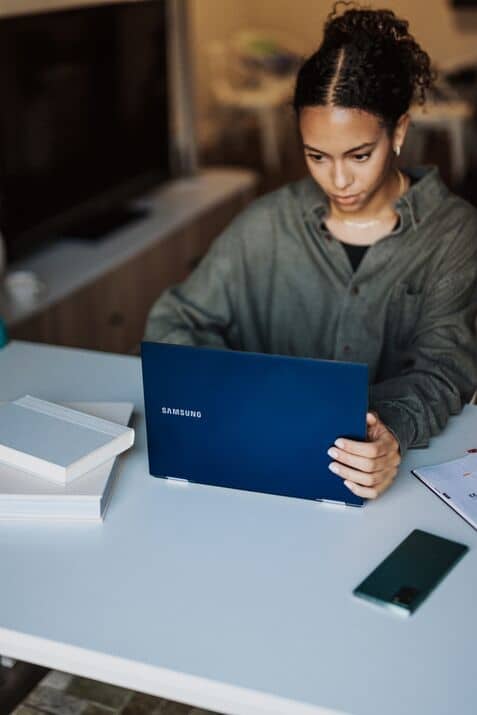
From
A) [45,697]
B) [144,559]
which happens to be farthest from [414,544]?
[45,697]

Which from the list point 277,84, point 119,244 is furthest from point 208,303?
point 277,84

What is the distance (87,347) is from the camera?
3.10 meters

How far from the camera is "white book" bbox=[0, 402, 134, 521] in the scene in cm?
127

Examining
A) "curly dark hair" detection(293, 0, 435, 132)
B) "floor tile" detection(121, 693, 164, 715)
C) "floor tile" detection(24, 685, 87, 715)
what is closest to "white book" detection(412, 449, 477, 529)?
"curly dark hair" detection(293, 0, 435, 132)

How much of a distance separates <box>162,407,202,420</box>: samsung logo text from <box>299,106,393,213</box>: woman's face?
53 centimetres

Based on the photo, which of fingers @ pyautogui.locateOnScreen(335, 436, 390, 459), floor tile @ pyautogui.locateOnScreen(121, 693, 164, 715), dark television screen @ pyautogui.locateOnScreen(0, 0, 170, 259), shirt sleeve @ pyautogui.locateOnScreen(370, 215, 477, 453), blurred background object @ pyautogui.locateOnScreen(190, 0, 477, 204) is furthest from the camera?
blurred background object @ pyautogui.locateOnScreen(190, 0, 477, 204)

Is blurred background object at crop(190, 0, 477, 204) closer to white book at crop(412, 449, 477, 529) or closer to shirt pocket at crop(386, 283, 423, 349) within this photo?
shirt pocket at crop(386, 283, 423, 349)

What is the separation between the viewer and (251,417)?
1263 mm

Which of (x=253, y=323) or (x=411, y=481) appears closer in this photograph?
(x=411, y=481)

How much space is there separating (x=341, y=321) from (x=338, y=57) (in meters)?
0.49

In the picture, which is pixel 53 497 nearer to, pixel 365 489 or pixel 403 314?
pixel 365 489

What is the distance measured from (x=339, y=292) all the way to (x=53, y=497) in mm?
777

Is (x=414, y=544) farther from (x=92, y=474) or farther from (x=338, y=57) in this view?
(x=338, y=57)

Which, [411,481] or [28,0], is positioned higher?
[28,0]
